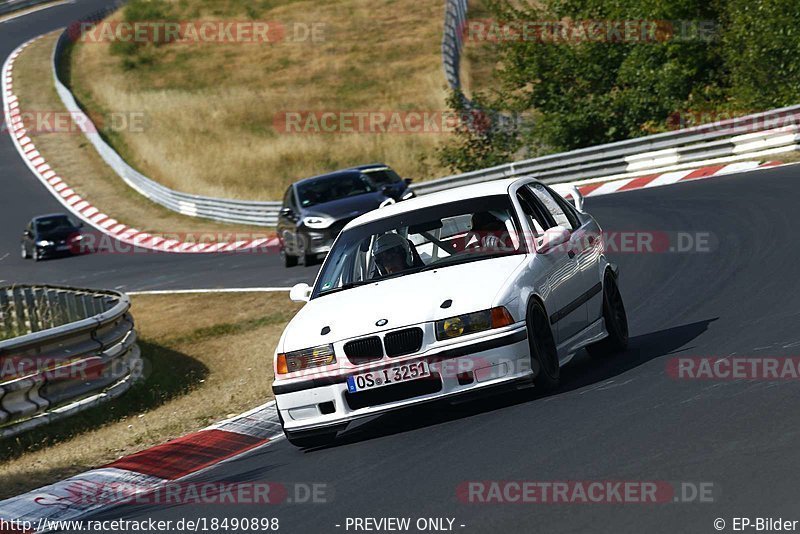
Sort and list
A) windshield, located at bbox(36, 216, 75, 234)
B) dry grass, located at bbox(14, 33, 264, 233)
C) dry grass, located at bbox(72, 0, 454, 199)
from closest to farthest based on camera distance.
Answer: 1. windshield, located at bbox(36, 216, 75, 234)
2. dry grass, located at bbox(14, 33, 264, 233)
3. dry grass, located at bbox(72, 0, 454, 199)

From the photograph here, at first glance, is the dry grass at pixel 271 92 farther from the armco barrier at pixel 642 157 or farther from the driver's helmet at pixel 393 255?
the driver's helmet at pixel 393 255

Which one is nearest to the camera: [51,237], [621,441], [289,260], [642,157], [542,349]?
[621,441]

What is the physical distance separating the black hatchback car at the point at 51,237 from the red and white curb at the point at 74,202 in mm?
1475

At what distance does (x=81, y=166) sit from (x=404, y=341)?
40.1 meters

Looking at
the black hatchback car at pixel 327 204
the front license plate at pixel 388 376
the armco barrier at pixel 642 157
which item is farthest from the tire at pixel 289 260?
the front license plate at pixel 388 376

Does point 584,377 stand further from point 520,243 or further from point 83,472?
point 83,472

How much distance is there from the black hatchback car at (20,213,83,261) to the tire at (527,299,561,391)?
26105 millimetres

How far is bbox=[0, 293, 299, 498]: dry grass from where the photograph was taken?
9.89 metres

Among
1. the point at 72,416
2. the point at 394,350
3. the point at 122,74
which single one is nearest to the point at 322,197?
the point at 72,416

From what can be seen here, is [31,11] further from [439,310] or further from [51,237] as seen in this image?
[439,310]

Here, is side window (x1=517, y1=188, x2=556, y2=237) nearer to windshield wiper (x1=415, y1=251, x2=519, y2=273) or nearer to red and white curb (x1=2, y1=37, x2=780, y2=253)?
windshield wiper (x1=415, y1=251, x2=519, y2=273)

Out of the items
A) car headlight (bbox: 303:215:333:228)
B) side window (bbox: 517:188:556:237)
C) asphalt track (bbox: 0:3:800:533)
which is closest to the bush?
car headlight (bbox: 303:215:333:228)

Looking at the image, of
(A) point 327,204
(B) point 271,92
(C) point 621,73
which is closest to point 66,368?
(A) point 327,204

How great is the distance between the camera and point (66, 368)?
11281mm
